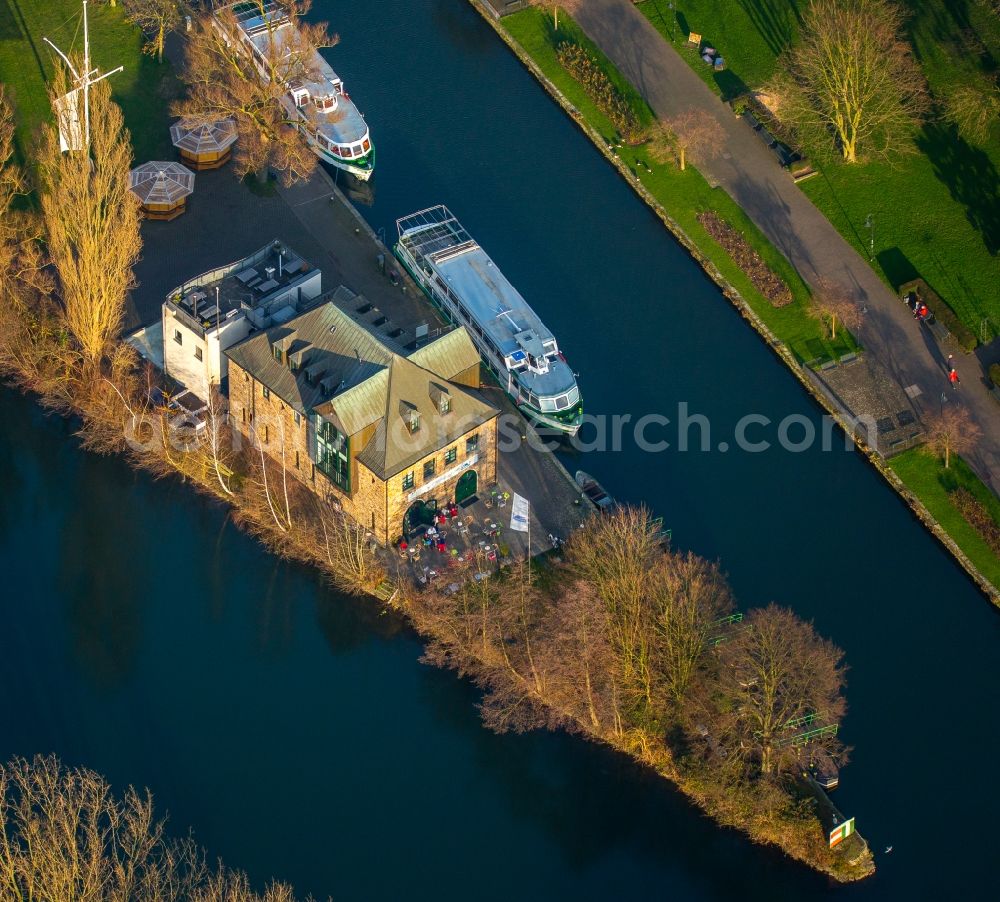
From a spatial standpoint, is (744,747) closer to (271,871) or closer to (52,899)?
(271,871)

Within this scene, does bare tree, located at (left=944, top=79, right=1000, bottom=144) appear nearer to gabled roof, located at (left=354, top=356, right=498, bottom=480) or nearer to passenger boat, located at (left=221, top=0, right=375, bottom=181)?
passenger boat, located at (left=221, top=0, right=375, bottom=181)

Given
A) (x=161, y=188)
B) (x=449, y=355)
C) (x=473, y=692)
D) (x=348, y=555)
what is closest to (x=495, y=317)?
(x=449, y=355)

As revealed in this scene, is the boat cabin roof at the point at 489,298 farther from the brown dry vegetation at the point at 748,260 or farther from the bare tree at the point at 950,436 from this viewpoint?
the bare tree at the point at 950,436

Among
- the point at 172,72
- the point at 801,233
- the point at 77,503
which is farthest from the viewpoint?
the point at 172,72

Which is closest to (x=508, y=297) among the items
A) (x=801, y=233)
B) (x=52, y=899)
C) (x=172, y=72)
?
(x=801, y=233)

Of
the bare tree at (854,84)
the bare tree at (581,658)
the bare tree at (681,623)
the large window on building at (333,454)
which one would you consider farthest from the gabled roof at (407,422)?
the bare tree at (854,84)
